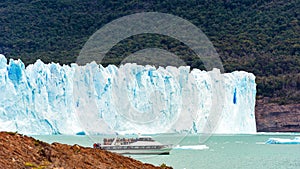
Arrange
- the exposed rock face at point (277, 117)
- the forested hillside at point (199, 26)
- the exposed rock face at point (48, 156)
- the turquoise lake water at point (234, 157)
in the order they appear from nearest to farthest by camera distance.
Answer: the exposed rock face at point (48, 156) → the turquoise lake water at point (234, 157) → the exposed rock face at point (277, 117) → the forested hillside at point (199, 26)

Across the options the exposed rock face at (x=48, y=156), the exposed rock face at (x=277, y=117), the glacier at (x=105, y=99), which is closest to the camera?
the exposed rock face at (x=48, y=156)

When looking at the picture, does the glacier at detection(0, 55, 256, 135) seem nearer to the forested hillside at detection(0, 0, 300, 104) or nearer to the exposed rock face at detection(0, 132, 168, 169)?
the forested hillside at detection(0, 0, 300, 104)

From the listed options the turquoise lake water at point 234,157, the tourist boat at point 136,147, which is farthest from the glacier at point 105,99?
the tourist boat at point 136,147

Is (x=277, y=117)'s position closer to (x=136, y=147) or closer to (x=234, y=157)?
(x=234, y=157)

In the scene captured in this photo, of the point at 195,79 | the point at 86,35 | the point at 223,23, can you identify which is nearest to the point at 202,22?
the point at 223,23

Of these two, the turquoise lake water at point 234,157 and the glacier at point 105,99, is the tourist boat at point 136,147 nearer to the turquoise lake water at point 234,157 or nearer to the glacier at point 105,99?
the turquoise lake water at point 234,157

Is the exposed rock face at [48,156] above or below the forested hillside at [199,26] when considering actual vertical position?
below

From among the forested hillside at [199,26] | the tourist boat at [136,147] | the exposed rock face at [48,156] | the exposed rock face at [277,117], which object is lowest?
the exposed rock face at [48,156]
